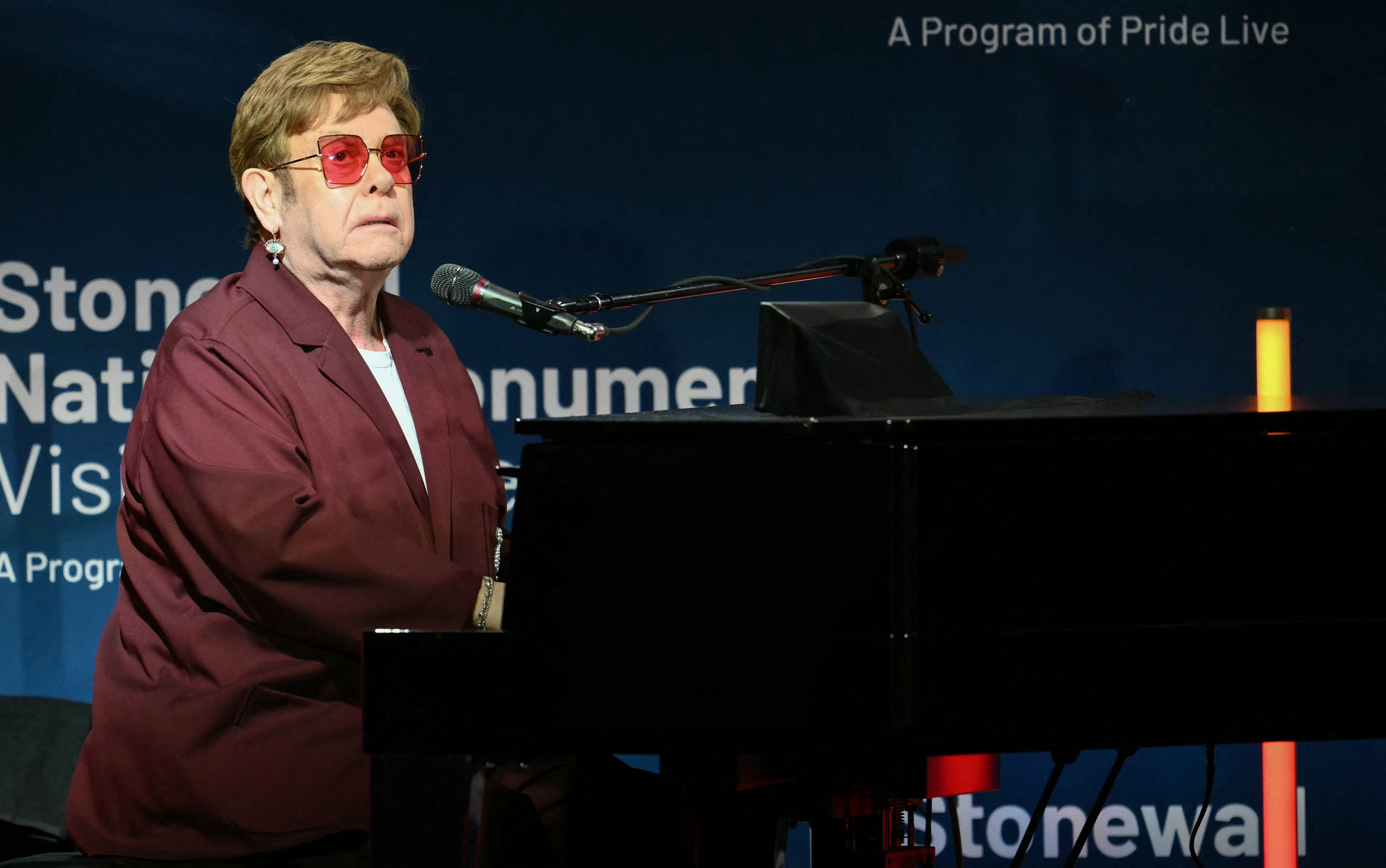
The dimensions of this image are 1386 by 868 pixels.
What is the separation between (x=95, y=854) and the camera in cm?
205

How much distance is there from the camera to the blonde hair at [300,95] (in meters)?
2.33

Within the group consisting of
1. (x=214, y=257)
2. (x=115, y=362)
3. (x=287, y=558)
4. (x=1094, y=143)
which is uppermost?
(x=1094, y=143)

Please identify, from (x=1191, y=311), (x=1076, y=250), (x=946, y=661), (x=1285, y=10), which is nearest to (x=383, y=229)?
(x=946, y=661)

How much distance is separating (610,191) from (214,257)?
1008 mm

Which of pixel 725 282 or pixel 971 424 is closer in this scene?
pixel 971 424

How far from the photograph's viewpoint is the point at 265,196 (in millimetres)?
2371

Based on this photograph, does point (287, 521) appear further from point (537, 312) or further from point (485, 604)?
point (537, 312)

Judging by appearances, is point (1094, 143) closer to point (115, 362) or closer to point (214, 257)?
point (214, 257)

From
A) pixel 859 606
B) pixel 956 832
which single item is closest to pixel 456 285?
pixel 859 606

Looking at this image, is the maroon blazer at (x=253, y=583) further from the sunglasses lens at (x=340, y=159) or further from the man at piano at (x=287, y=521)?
the sunglasses lens at (x=340, y=159)

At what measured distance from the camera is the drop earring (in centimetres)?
234

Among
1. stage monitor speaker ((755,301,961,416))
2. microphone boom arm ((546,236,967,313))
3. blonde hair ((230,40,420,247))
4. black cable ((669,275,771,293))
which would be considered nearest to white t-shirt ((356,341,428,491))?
blonde hair ((230,40,420,247))

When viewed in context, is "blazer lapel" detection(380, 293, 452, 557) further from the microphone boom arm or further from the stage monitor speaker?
the stage monitor speaker

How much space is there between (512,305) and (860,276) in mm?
502
